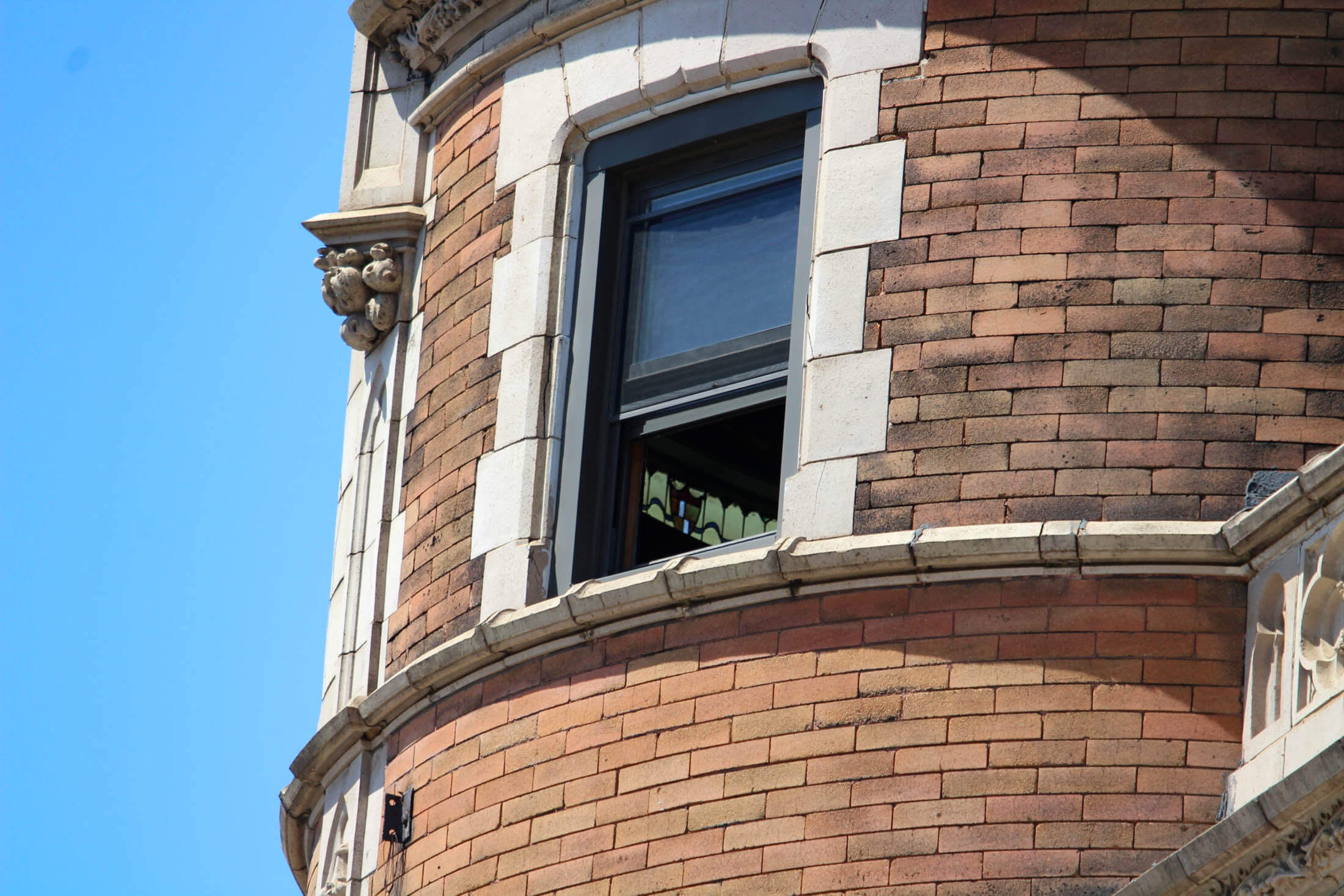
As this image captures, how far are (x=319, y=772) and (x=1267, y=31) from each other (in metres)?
5.08

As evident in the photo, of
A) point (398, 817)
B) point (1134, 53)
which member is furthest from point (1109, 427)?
point (398, 817)

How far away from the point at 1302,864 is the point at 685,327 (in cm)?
366

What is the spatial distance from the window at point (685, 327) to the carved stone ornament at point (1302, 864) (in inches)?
111

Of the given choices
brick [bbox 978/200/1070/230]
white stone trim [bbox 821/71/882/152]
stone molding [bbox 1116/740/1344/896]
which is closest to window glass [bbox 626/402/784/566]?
white stone trim [bbox 821/71/882/152]

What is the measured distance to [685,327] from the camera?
10719 mm

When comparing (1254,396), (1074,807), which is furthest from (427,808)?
(1254,396)

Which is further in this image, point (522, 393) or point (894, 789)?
point (522, 393)

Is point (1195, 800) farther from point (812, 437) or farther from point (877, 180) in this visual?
point (877, 180)

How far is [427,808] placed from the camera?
10367mm

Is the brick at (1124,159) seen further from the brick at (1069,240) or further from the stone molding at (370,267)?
the stone molding at (370,267)

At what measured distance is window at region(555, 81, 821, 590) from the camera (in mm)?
10430

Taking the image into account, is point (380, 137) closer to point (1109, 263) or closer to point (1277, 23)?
point (1109, 263)

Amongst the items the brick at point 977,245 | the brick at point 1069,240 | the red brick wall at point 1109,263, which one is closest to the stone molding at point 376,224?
the red brick wall at point 1109,263

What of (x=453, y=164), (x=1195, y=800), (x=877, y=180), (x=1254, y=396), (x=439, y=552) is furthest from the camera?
(x=453, y=164)
